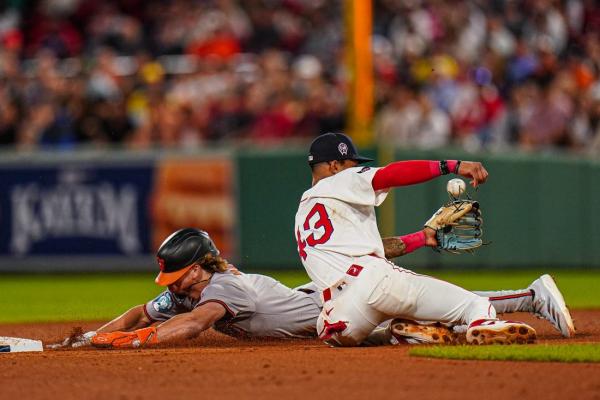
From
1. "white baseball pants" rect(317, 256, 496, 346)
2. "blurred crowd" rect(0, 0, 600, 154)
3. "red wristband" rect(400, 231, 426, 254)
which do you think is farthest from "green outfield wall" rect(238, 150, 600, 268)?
"white baseball pants" rect(317, 256, 496, 346)

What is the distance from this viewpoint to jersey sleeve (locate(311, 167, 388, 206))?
7.29m

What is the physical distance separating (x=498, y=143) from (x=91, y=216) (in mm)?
5712

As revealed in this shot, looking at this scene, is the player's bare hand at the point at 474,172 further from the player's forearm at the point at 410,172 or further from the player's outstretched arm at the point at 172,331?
the player's outstretched arm at the point at 172,331

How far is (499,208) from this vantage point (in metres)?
16.4

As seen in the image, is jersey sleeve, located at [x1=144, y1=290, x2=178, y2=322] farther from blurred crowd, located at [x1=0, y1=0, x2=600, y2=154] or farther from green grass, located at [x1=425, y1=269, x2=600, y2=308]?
blurred crowd, located at [x1=0, y1=0, x2=600, y2=154]

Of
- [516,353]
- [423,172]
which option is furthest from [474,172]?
[516,353]

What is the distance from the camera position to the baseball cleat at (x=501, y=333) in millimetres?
6965

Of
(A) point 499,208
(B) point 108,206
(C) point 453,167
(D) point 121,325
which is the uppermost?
(C) point 453,167

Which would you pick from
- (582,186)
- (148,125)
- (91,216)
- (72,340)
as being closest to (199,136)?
(148,125)

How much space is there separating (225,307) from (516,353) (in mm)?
1889

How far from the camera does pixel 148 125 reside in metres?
17.5

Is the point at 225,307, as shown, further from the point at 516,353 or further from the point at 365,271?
the point at 516,353

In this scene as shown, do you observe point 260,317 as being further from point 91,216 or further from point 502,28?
point 502,28

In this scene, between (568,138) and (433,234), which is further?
(568,138)
